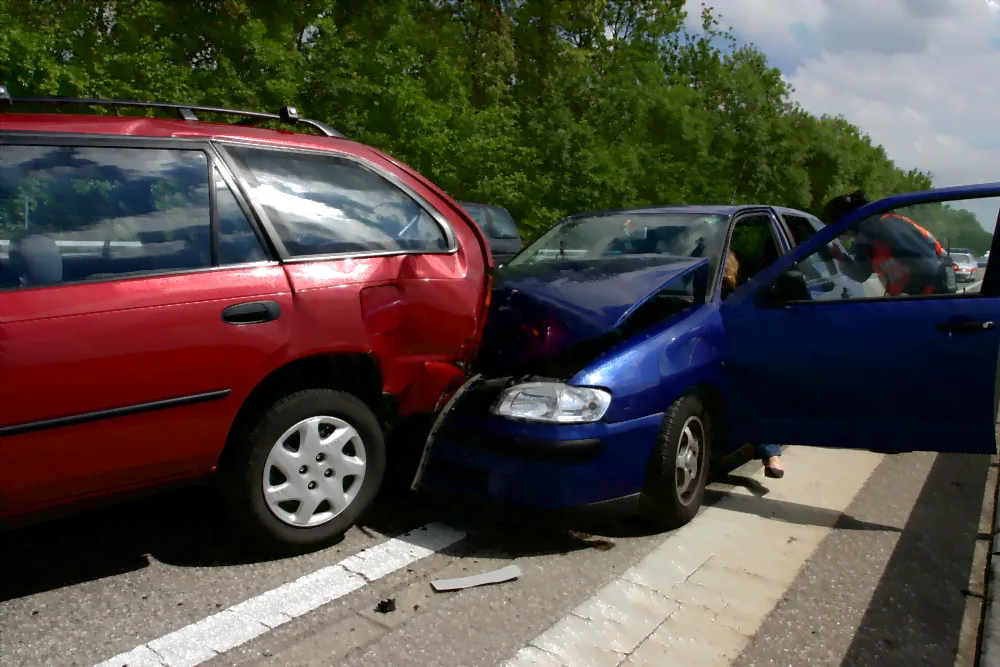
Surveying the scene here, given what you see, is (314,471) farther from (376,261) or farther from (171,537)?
(376,261)

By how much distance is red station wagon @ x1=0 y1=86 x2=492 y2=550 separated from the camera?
3.09 metres

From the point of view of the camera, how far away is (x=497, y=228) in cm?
1510

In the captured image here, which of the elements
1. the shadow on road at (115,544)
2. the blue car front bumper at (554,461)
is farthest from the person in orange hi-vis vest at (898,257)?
the shadow on road at (115,544)

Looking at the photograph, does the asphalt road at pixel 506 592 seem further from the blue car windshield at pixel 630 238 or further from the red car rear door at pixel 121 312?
the blue car windshield at pixel 630 238

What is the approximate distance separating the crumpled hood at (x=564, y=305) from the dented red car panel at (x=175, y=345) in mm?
388

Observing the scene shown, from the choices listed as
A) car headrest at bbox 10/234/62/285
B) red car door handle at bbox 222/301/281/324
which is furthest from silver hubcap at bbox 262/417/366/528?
car headrest at bbox 10/234/62/285

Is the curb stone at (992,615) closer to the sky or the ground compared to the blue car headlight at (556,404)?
closer to the ground

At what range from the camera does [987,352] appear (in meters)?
4.04

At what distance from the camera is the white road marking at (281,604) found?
3.00 meters

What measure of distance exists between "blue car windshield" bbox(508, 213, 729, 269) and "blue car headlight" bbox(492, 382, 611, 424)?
4.80ft

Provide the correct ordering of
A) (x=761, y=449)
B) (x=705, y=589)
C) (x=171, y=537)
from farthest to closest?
1. (x=761, y=449)
2. (x=171, y=537)
3. (x=705, y=589)

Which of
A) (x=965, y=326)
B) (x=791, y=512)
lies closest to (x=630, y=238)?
(x=791, y=512)

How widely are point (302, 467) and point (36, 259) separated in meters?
1.31

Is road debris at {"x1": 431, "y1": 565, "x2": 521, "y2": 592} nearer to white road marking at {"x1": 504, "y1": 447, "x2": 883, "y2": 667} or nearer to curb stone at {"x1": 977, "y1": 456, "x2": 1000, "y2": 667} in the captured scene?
white road marking at {"x1": 504, "y1": 447, "x2": 883, "y2": 667}
